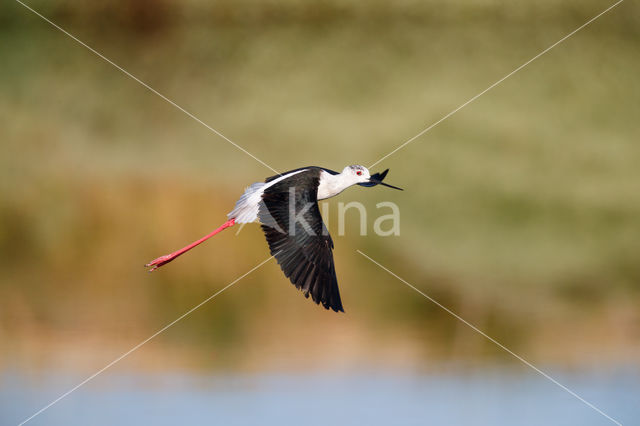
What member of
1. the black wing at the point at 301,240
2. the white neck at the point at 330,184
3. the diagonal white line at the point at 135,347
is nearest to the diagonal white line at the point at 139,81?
the diagonal white line at the point at 135,347

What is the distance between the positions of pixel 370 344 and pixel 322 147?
1879 millimetres

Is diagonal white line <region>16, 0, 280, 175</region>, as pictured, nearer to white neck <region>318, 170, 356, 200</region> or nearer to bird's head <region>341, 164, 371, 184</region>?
bird's head <region>341, 164, 371, 184</region>

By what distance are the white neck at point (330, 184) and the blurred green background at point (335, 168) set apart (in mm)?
2465

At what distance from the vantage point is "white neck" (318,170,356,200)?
4676 millimetres

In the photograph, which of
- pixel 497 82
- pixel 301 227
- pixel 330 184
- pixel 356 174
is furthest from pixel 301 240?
pixel 497 82

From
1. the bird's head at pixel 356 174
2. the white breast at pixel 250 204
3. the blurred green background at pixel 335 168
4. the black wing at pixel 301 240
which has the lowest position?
the black wing at pixel 301 240

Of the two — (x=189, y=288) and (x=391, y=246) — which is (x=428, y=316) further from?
(x=189, y=288)

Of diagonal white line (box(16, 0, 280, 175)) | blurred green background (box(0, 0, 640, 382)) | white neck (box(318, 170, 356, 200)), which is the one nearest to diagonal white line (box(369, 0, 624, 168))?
blurred green background (box(0, 0, 640, 382))

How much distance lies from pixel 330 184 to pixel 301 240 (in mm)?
497

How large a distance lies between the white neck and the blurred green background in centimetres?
247

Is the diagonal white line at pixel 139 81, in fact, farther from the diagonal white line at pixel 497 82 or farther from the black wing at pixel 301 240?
the black wing at pixel 301 240

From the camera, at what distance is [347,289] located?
717 centimetres

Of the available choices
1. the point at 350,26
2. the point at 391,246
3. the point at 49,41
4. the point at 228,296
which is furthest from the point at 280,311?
the point at 49,41

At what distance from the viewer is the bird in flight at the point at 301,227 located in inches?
167
